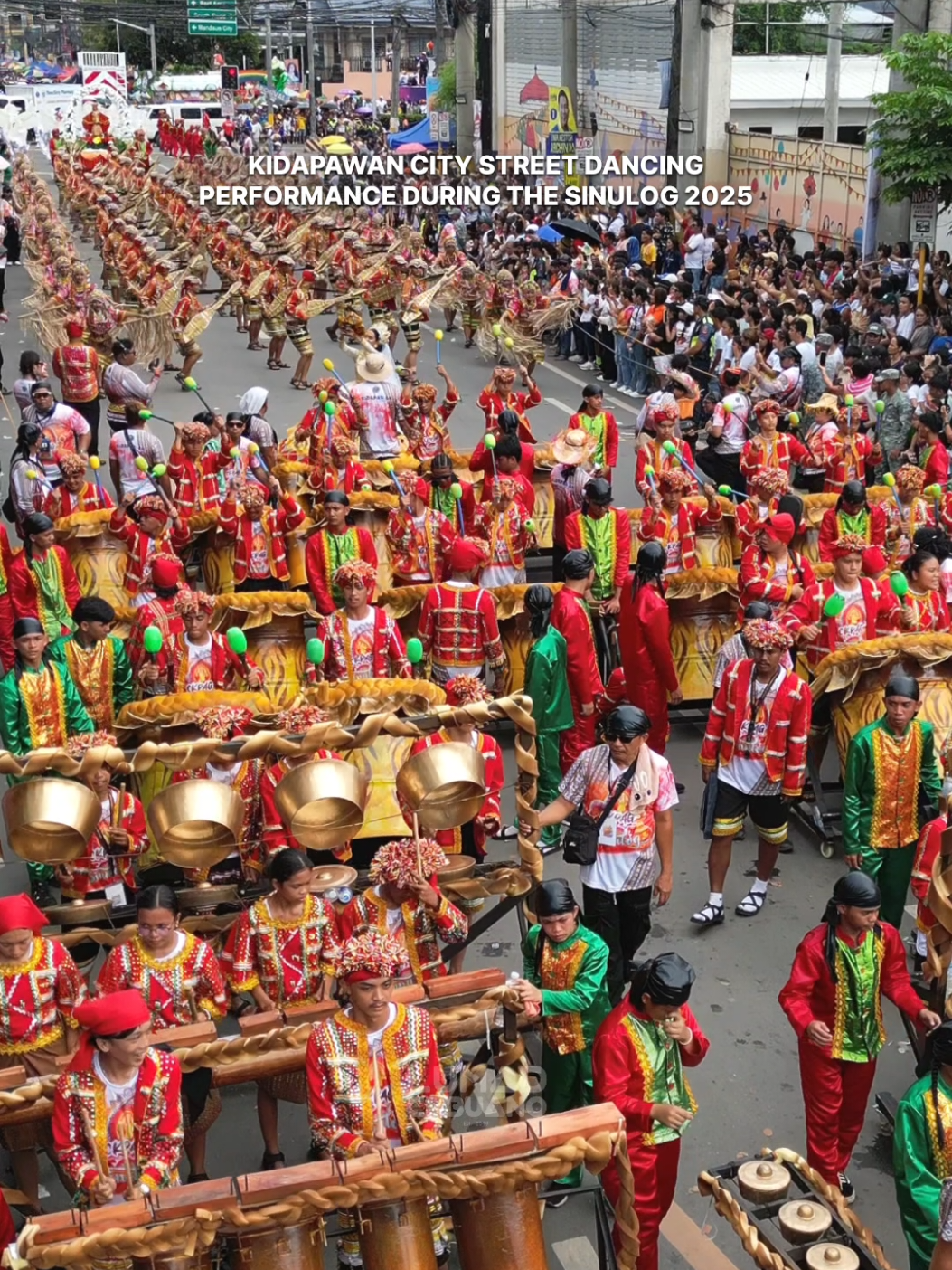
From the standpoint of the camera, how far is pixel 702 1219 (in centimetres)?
539

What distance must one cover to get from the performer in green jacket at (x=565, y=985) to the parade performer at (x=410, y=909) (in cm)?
32

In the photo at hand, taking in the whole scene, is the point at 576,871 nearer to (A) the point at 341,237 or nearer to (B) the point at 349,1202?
(B) the point at 349,1202

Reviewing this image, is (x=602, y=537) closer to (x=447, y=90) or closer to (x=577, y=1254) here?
(x=577, y=1254)

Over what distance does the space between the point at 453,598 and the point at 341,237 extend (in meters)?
17.5

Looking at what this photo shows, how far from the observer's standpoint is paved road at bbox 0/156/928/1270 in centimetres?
536

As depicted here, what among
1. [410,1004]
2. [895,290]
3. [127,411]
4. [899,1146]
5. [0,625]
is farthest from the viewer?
[895,290]

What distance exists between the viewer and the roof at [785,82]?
3247cm

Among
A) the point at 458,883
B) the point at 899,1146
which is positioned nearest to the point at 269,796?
the point at 458,883

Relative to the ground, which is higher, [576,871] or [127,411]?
[127,411]

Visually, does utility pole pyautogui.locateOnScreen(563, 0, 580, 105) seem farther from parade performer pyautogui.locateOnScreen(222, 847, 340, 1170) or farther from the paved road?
parade performer pyautogui.locateOnScreen(222, 847, 340, 1170)

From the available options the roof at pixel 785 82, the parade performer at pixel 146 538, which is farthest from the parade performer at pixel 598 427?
the roof at pixel 785 82

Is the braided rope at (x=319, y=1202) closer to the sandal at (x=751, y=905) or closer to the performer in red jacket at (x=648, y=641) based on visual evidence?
the sandal at (x=751, y=905)

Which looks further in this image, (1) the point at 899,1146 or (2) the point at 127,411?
(2) the point at 127,411

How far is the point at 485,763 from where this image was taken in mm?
5945
